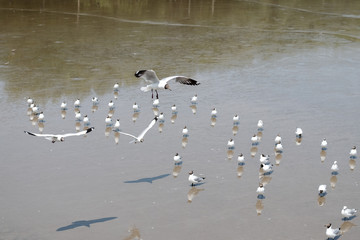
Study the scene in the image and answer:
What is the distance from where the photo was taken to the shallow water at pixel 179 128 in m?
18.1

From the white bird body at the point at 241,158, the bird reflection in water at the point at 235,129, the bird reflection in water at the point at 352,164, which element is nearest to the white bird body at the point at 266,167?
the white bird body at the point at 241,158

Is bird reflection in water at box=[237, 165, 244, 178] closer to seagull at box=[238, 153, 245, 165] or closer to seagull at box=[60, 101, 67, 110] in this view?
seagull at box=[238, 153, 245, 165]

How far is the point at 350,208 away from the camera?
60.7ft

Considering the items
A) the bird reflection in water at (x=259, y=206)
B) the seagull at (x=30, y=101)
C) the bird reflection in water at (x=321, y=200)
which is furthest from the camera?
the seagull at (x=30, y=101)

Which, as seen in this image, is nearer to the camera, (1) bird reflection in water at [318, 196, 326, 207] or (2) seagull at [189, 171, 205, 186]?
(1) bird reflection in water at [318, 196, 326, 207]

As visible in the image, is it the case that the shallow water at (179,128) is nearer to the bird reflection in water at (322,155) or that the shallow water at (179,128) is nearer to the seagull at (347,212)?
the bird reflection in water at (322,155)

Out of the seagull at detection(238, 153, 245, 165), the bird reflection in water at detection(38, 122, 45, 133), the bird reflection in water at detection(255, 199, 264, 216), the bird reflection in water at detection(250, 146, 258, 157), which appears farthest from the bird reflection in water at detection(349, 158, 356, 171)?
the bird reflection in water at detection(38, 122, 45, 133)

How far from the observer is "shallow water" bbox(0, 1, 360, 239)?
18.1 m

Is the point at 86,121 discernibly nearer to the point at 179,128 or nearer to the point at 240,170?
the point at 179,128

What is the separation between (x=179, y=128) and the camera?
2614 centimetres

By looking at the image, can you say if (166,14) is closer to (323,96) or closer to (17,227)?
(323,96)

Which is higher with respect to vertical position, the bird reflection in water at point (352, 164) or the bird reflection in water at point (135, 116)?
the bird reflection in water at point (352, 164)

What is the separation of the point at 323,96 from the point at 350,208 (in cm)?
1307

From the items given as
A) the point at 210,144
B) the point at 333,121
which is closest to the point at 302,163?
the point at 210,144
